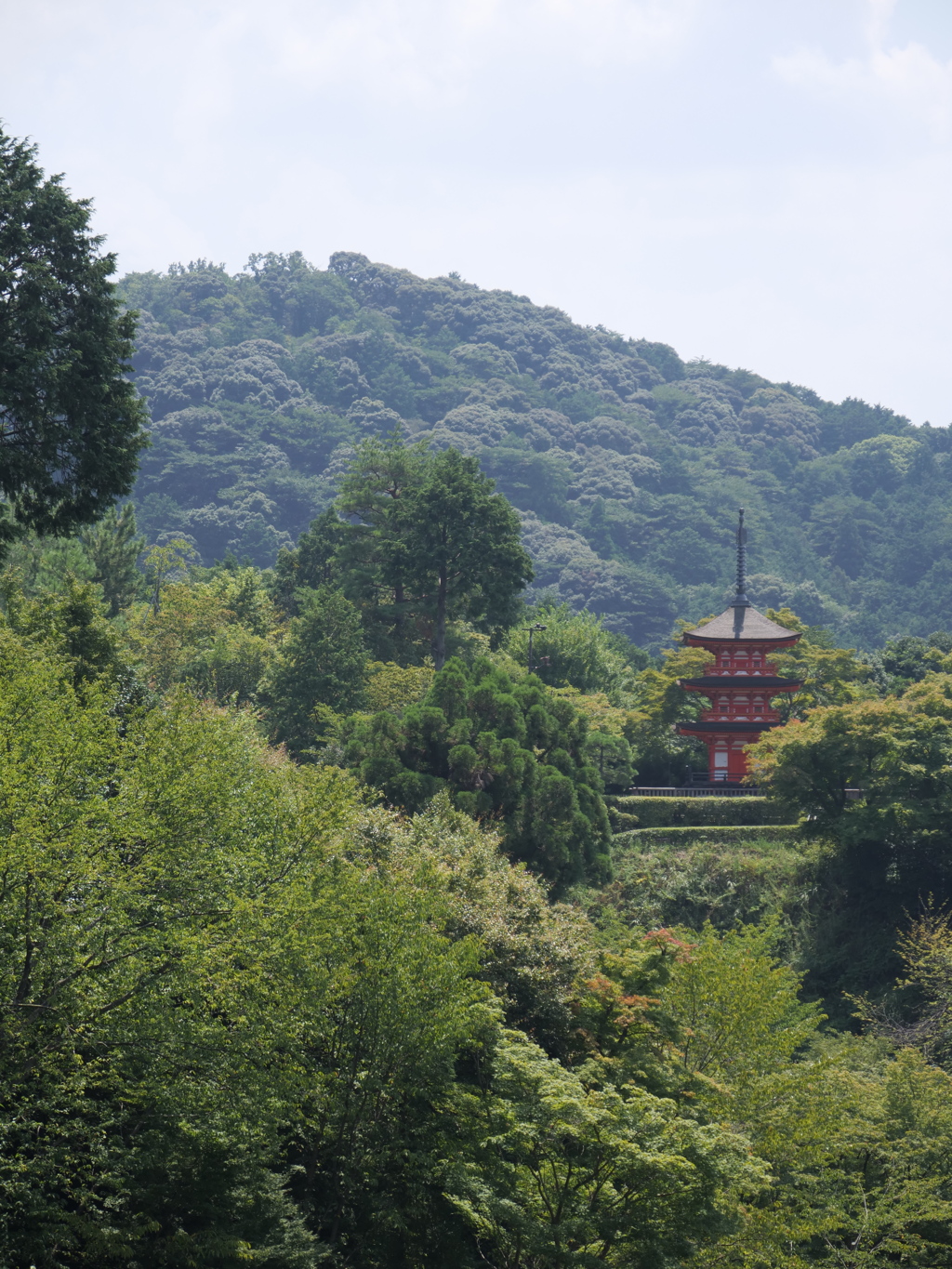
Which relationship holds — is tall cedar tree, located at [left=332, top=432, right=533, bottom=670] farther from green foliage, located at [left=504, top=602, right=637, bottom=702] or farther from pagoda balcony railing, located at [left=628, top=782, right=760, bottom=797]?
pagoda balcony railing, located at [left=628, top=782, right=760, bottom=797]

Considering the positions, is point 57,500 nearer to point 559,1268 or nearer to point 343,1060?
point 343,1060

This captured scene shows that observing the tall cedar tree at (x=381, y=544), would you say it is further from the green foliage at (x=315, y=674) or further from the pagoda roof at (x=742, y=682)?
the pagoda roof at (x=742, y=682)

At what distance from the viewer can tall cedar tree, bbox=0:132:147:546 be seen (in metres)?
26.2

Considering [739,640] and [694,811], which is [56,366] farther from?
[739,640]

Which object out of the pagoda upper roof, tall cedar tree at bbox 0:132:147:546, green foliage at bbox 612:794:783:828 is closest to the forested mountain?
the pagoda upper roof

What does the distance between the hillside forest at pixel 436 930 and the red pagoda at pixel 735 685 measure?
1208 mm

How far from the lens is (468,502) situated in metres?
52.9

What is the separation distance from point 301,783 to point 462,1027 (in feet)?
30.4

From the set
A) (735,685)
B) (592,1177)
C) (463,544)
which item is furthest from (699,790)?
(592,1177)

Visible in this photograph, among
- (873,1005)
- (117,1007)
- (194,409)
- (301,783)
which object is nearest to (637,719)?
(873,1005)

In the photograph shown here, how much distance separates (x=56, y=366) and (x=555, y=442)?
13360cm

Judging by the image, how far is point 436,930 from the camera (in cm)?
2041

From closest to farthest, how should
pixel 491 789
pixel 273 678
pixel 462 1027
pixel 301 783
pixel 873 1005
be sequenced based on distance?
pixel 462 1027, pixel 301 783, pixel 873 1005, pixel 491 789, pixel 273 678

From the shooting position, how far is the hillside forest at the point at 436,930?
1573cm
